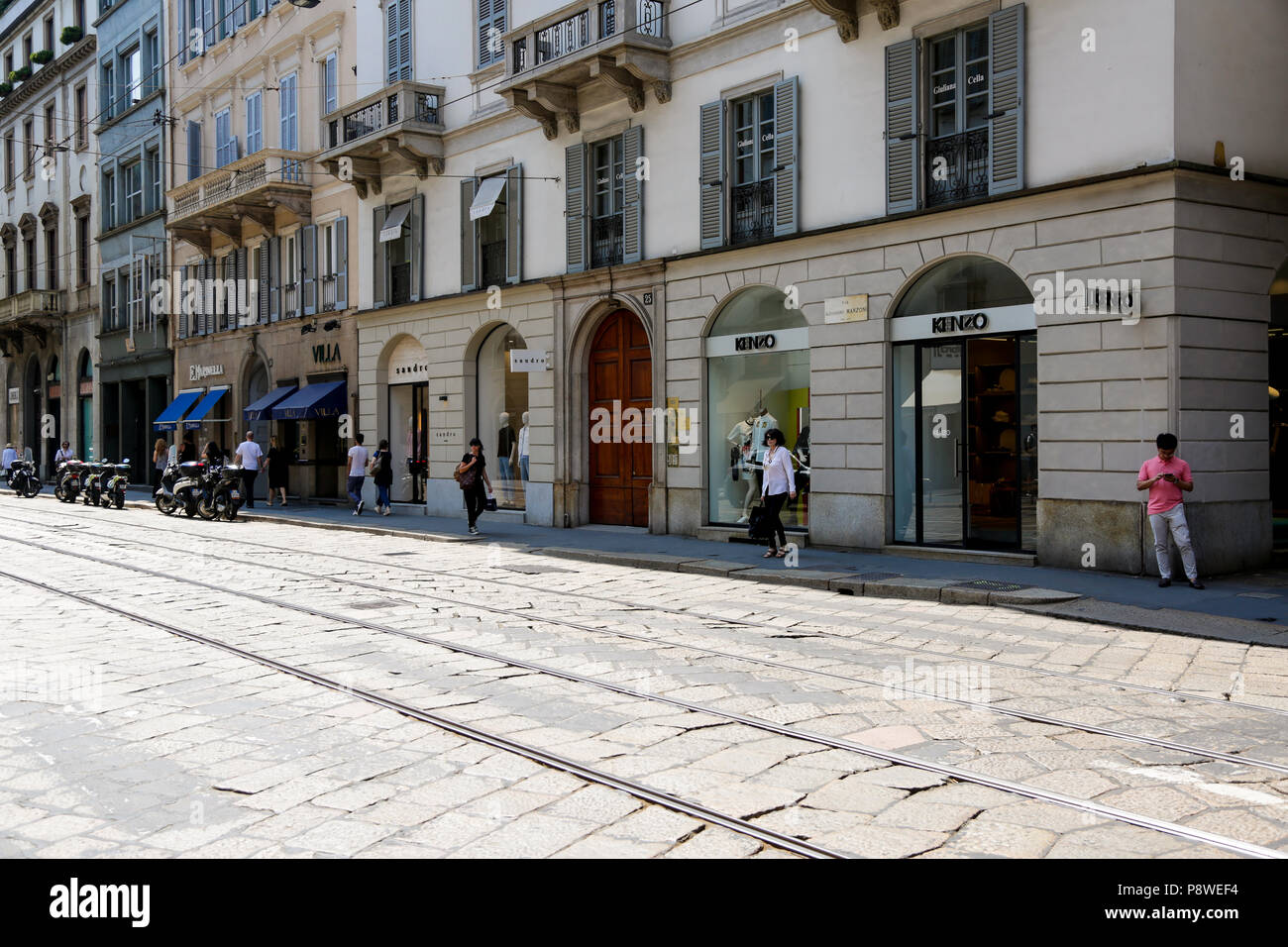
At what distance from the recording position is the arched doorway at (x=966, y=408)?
586 inches

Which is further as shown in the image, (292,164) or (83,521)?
(292,164)

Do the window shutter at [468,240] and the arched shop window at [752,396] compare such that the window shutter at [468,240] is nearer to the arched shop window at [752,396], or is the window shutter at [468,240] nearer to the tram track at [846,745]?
the arched shop window at [752,396]

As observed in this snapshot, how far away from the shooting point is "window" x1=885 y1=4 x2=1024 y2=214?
47.8ft

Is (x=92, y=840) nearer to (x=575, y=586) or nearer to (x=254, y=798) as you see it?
(x=254, y=798)

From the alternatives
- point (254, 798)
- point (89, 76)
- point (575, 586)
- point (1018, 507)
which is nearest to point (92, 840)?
point (254, 798)

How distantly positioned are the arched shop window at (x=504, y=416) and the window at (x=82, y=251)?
2572cm

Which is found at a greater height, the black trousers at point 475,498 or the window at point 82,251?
the window at point 82,251

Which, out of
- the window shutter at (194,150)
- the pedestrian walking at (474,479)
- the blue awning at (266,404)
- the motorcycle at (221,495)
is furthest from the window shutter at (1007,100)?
the window shutter at (194,150)

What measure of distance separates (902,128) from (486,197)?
9974 millimetres

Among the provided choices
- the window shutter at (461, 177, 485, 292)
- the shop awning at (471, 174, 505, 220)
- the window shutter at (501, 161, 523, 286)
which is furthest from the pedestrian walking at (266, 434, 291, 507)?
the window shutter at (501, 161, 523, 286)

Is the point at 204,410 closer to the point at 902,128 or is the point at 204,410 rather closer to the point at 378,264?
the point at 378,264

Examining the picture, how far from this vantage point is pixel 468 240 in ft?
79.6
